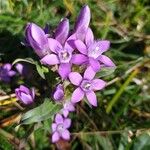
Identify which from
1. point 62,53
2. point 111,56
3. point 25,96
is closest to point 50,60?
point 62,53

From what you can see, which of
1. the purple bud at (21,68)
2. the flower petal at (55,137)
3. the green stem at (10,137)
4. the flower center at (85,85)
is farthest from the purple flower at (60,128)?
the flower center at (85,85)

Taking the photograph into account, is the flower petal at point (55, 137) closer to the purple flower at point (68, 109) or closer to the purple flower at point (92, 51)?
the purple flower at point (68, 109)

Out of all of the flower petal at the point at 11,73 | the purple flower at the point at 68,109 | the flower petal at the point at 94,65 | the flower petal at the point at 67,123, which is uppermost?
the flower petal at the point at 94,65

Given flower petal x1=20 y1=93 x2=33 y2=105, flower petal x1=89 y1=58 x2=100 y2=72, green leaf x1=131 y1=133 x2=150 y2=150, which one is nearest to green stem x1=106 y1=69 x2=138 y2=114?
green leaf x1=131 y1=133 x2=150 y2=150

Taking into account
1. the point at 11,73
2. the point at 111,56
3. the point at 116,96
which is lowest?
the point at 116,96

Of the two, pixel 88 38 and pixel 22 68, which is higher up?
pixel 88 38

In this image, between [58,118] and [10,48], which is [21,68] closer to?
[10,48]

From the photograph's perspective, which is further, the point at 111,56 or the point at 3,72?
the point at 111,56

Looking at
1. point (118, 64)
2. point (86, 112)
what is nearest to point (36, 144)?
point (86, 112)
